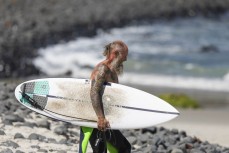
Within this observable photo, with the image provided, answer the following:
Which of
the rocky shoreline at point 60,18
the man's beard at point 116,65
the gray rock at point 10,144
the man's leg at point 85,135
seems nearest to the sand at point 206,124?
the gray rock at point 10,144

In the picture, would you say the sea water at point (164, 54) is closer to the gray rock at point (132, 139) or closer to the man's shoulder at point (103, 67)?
the gray rock at point (132, 139)

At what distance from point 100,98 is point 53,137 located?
117 inches

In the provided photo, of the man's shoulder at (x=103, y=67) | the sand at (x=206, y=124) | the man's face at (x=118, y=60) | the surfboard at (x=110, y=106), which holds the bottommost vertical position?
the sand at (x=206, y=124)

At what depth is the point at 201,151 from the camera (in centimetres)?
1081

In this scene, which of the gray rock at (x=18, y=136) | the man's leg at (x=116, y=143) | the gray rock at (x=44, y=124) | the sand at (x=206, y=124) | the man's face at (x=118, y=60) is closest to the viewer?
the man's face at (x=118, y=60)

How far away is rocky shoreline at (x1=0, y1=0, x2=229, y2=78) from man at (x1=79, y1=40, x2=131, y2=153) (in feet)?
51.0

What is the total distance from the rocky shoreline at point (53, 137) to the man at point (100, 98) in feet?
5.30

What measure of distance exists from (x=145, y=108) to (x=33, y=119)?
3.88 m

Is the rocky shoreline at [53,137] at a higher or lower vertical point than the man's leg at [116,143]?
lower

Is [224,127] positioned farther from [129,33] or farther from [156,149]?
[129,33]

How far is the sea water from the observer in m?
23.6

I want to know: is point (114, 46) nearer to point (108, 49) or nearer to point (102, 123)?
point (108, 49)

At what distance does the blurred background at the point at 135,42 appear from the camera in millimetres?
22984

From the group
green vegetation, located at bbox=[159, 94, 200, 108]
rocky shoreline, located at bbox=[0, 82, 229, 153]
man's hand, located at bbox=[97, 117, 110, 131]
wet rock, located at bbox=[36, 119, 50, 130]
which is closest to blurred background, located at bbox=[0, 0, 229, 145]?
green vegetation, located at bbox=[159, 94, 200, 108]
